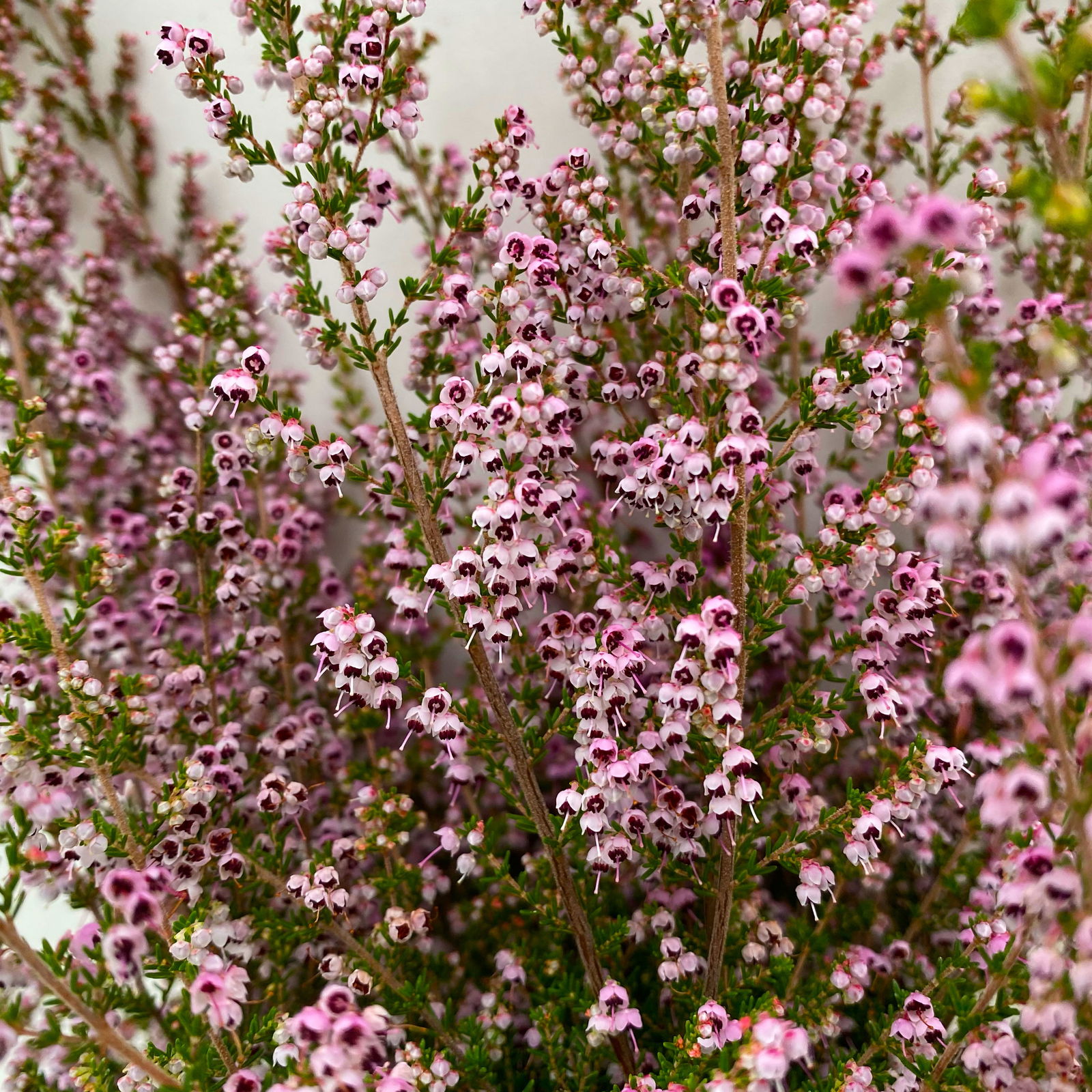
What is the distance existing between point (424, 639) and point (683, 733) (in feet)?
5.28

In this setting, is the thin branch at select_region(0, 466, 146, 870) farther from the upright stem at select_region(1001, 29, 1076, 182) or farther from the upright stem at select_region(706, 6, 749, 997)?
the upright stem at select_region(1001, 29, 1076, 182)

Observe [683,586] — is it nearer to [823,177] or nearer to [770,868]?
[770,868]

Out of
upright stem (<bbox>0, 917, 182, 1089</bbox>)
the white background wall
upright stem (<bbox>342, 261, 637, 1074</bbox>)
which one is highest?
the white background wall

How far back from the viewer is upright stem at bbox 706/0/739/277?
1.54 m

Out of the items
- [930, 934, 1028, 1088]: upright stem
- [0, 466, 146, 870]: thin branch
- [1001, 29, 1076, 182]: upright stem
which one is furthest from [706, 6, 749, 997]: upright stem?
[0, 466, 146, 870]: thin branch

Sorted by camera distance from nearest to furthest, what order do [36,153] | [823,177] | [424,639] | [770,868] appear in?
1. [770,868]
2. [823,177]
3. [36,153]
4. [424,639]

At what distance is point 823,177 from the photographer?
1941mm

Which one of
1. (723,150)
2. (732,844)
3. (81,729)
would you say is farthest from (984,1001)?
(81,729)

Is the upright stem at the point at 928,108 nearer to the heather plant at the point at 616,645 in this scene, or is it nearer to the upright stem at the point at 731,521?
the heather plant at the point at 616,645

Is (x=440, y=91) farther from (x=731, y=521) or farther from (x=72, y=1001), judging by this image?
(x=72, y=1001)

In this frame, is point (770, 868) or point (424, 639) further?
point (424, 639)

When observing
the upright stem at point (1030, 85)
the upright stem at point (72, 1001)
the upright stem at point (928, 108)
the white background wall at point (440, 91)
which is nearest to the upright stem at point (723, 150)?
the upright stem at point (1030, 85)

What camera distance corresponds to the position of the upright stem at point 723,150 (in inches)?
60.7

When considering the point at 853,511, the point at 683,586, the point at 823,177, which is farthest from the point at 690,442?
the point at 823,177
